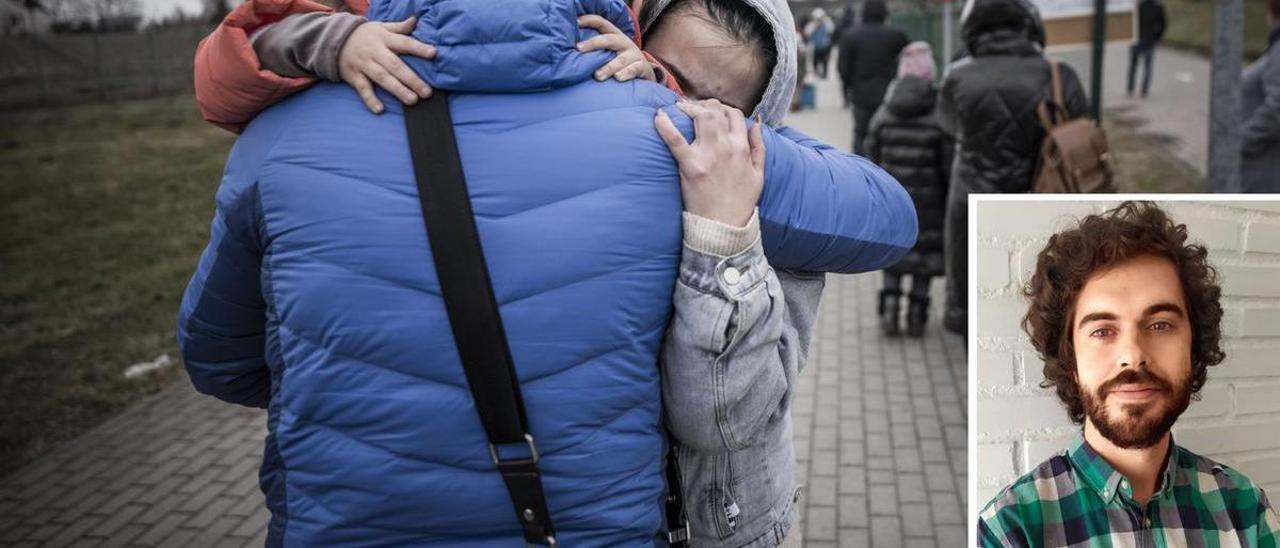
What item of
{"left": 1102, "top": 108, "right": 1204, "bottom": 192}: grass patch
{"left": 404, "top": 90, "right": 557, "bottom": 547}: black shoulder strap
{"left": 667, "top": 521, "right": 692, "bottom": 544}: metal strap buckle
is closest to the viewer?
{"left": 404, "top": 90, "right": 557, "bottom": 547}: black shoulder strap

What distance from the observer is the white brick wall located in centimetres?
151

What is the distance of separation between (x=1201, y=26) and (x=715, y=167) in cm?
3344

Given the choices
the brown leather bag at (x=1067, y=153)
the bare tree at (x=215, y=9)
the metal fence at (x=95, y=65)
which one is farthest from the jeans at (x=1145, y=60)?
the brown leather bag at (x=1067, y=153)

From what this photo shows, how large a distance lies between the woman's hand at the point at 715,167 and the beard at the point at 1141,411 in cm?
51

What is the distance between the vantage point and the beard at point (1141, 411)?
152cm

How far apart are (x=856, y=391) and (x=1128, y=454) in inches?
173

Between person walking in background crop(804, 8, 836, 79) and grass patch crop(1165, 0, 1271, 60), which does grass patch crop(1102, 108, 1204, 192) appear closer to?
grass patch crop(1165, 0, 1271, 60)

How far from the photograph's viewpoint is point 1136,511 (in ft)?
4.99

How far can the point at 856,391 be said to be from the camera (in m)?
5.89

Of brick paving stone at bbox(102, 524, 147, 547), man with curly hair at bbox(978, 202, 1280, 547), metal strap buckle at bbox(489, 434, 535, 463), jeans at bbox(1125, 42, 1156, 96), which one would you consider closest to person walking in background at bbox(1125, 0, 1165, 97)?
jeans at bbox(1125, 42, 1156, 96)

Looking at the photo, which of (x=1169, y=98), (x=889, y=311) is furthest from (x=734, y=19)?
(x=1169, y=98)

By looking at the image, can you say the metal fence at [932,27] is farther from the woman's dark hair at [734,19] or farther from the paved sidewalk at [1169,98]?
the woman's dark hair at [734,19]

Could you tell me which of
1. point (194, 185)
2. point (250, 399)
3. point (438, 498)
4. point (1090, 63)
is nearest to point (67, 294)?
point (194, 185)

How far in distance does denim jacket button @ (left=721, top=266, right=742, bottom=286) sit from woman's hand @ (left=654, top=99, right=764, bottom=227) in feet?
0.17
